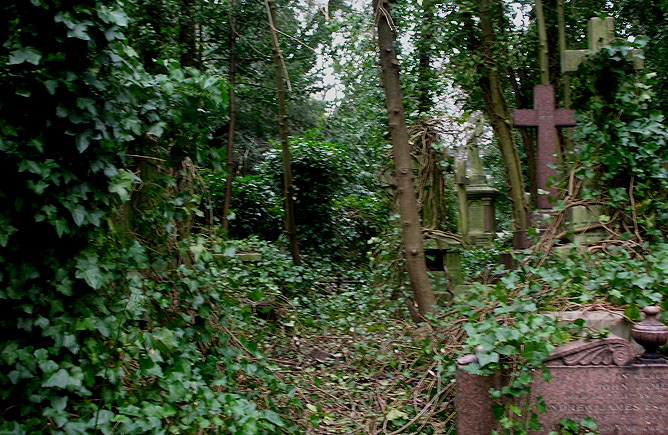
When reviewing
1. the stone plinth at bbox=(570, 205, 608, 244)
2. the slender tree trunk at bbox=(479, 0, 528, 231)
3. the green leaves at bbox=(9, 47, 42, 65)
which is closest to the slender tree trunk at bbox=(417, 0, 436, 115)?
the slender tree trunk at bbox=(479, 0, 528, 231)

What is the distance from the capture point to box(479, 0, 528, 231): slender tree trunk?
382 inches

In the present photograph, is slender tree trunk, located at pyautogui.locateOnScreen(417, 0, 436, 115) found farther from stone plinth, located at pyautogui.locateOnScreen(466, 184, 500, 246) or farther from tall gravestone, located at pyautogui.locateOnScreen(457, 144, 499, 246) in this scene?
stone plinth, located at pyautogui.locateOnScreen(466, 184, 500, 246)

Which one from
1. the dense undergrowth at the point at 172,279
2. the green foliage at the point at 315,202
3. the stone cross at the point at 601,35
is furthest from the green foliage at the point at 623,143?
the green foliage at the point at 315,202

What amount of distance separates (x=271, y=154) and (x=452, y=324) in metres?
7.11

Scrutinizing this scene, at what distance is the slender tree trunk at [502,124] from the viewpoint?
31.8ft

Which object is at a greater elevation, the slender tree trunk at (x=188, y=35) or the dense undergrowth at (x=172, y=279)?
the slender tree trunk at (x=188, y=35)

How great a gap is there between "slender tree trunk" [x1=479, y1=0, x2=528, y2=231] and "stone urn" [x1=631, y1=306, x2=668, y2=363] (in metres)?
5.72

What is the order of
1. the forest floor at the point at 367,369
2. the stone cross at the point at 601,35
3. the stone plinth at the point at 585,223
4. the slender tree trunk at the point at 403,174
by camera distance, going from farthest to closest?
the slender tree trunk at the point at 403,174
the stone cross at the point at 601,35
the stone plinth at the point at 585,223
the forest floor at the point at 367,369

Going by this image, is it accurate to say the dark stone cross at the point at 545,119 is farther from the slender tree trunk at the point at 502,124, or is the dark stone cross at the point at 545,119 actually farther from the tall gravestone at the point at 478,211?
the tall gravestone at the point at 478,211

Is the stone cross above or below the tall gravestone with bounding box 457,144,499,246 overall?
above

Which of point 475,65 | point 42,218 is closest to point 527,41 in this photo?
point 475,65

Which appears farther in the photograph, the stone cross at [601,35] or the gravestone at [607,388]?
the stone cross at [601,35]

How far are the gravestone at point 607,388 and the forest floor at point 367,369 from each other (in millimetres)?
882

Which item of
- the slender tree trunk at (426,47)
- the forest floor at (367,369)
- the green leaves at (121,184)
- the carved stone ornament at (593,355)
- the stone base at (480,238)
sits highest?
the slender tree trunk at (426,47)
